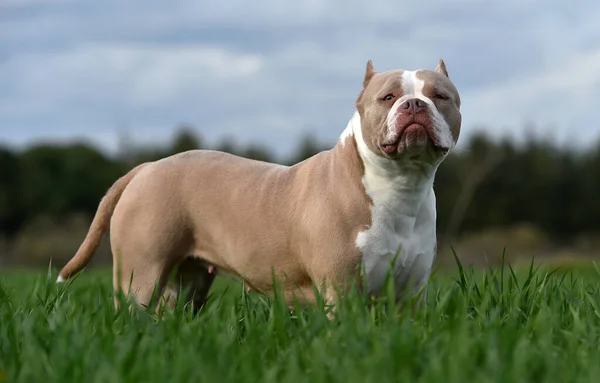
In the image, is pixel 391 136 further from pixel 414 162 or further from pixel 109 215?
pixel 109 215

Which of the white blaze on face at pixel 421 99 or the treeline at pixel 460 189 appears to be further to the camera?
the treeline at pixel 460 189

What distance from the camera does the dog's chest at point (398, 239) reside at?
4.28 m

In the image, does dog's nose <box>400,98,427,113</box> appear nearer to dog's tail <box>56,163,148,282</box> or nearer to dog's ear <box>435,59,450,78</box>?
dog's ear <box>435,59,450,78</box>

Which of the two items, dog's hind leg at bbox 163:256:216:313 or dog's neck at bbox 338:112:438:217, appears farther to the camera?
dog's hind leg at bbox 163:256:216:313

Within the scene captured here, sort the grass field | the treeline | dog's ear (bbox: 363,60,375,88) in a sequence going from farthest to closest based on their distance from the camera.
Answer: the treeline → dog's ear (bbox: 363,60,375,88) → the grass field

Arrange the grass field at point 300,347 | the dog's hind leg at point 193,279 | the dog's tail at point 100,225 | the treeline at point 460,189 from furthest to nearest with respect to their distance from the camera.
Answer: the treeline at point 460,189 → the dog's tail at point 100,225 → the dog's hind leg at point 193,279 → the grass field at point 300,347

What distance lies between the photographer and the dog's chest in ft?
14.0

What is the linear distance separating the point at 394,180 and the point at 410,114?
0.41 metres

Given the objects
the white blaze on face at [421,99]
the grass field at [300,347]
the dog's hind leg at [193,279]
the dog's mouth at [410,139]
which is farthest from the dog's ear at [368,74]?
the dog's hind leg at [193,279]

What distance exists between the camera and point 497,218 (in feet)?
95.5

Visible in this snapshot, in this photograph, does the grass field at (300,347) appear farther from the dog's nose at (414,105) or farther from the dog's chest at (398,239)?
the dog's nose at (414,105)

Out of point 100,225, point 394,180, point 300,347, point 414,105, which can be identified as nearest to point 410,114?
point 414,105

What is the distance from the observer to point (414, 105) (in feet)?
13.6

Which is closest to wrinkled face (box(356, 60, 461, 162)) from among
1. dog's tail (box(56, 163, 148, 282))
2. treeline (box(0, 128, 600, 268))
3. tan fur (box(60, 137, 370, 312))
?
tan fur (box(60, 137, 370, 312))
